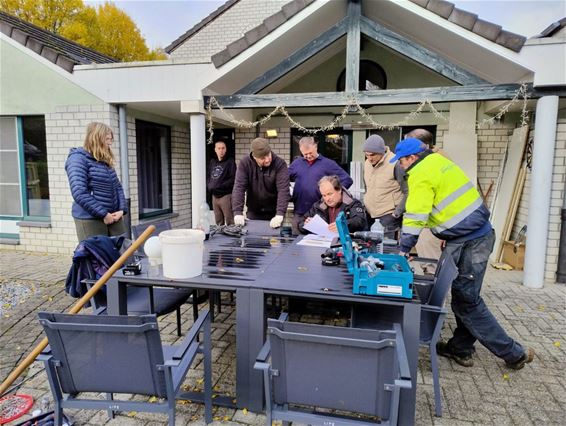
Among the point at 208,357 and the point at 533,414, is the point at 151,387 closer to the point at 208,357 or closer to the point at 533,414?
the point at 208,357

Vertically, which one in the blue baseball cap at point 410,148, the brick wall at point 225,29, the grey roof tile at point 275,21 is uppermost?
the brick wall at point 225,29

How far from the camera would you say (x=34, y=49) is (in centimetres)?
571

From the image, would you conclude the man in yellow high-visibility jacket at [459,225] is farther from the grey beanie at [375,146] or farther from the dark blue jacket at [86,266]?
the dark blue jacket at [86,266]

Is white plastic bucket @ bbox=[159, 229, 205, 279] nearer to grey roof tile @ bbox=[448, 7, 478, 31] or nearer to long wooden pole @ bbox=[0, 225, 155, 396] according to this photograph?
long wooden pole @ bbox=[0, 225, 155, 396]

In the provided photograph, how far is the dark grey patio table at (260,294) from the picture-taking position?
2.02 metres

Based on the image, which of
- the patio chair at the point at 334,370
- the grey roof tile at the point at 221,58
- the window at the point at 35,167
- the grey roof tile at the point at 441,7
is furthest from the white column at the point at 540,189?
the window at the point at 35,167

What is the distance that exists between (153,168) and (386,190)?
467cm

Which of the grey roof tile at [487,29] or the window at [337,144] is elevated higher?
the grey roof tile at [487,29]

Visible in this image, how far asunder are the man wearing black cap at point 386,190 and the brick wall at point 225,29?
8.85 meters

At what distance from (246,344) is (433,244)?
3.53 metres

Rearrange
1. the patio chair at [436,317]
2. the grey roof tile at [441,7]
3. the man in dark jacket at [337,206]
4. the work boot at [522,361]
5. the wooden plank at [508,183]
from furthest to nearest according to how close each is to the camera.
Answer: the wooden plank at [508,183] < the grey roof tile at [441,7] < the man in dark jacket at [337,206] < the work boot at [522,361] < the patio chair at [436,317]

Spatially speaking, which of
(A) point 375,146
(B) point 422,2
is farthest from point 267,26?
(A) point 375,146

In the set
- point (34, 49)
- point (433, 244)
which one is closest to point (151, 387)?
point (433, 244)

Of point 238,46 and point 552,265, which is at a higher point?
point 238,46
